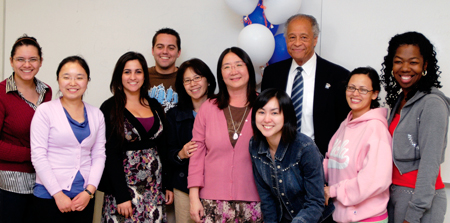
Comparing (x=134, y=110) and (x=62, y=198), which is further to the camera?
(x=134, y=110)

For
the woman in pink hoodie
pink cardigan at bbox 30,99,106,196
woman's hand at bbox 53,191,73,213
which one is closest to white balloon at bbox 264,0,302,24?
the woman in pink hoodie

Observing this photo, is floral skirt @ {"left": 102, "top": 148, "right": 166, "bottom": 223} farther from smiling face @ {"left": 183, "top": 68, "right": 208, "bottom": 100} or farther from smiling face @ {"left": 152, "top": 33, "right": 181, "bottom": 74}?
smiling face @ {"left": 152, "top": 33, "right": 181, "bottom": 74}

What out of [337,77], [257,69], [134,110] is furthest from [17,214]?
[337,77]

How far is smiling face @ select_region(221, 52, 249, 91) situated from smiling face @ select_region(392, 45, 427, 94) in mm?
874

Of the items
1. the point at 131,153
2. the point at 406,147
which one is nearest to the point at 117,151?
the point at 131,153

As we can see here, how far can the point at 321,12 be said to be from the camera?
2.93 meters

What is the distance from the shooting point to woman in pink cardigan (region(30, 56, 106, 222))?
200cm

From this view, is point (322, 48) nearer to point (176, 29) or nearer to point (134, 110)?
point (176, 29)

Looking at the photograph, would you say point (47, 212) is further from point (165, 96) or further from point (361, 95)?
point (361, 95)

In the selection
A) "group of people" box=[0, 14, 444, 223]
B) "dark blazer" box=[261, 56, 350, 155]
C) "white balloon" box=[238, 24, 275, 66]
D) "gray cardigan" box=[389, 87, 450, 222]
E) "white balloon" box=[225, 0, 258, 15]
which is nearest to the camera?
"gray cardigan" box=[389, 87, 450, 222]

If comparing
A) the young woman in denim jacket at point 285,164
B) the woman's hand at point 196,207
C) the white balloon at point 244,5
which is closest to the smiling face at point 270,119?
the young woman in denim jacket at point 285,164

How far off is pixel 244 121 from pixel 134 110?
0.77 meters

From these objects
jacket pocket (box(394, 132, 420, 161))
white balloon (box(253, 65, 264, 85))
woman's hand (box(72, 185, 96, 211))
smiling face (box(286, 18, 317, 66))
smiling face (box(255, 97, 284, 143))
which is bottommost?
woman's hand (box(72, 185, 96, 211))

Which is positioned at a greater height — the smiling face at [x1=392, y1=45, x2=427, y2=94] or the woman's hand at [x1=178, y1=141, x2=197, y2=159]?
the smiling face at [x1=392, y1=45, x2=427, y2=94]
